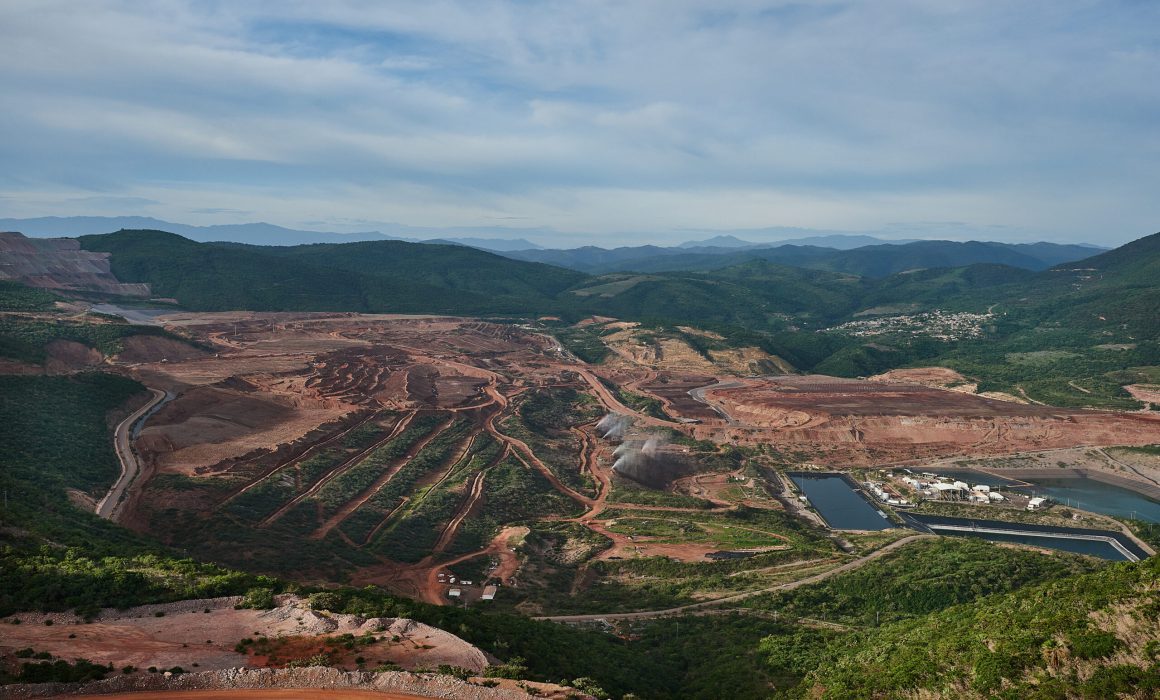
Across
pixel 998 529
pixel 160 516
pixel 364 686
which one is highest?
pixel 364 686

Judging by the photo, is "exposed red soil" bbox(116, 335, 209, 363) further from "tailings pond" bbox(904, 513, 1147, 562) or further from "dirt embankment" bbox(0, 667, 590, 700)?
"tailings pond" bbox(904, 513, 1147, 562)

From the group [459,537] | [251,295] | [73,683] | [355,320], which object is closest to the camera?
[73,683]

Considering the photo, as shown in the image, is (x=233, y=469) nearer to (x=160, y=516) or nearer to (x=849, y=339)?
(x=160, y=516)

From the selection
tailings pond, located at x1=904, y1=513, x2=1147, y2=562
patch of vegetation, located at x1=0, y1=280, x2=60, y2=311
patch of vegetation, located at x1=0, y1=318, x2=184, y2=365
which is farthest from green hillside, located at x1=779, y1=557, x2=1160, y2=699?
patch of vegetation, located at x1=0, y1=280, x2=60, y2=311

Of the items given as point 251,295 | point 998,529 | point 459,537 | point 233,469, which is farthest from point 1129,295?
point 251,295

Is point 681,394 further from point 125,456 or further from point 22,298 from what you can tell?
point 22,298

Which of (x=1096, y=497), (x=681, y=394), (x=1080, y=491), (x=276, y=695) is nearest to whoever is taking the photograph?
(x=276, y=695)

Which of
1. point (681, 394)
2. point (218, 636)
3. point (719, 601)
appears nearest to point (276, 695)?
point (218, 636)
